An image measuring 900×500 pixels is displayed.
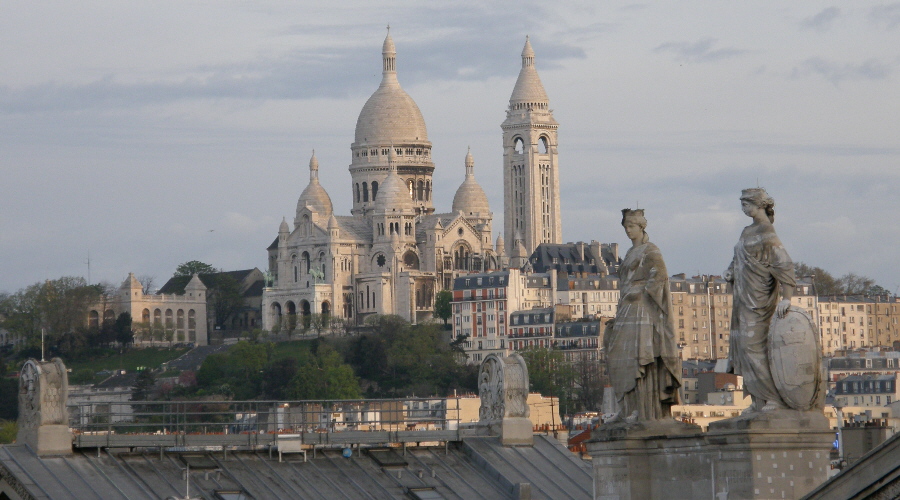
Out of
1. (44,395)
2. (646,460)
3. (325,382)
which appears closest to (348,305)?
(325,382)

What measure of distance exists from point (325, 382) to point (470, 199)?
4798 centimetres

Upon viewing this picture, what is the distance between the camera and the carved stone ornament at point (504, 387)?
2422 cm

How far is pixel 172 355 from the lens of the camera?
18488 centimetres

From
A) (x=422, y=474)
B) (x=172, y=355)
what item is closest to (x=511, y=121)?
(x=172, y=355)

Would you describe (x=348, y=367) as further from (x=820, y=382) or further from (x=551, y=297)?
(x=820, y=382)

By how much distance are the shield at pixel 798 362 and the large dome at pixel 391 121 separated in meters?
183

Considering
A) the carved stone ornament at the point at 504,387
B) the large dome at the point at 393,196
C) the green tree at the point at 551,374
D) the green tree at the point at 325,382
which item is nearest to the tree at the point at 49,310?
the large dome at the point at 393,196

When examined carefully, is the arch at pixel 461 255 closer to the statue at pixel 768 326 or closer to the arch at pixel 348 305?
the arch at pixel 348 305

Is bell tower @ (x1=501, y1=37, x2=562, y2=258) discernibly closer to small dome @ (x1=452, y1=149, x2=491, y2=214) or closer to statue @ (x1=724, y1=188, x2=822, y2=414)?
small dome @ (x1=452, y1=149, x2=491, y2=214)

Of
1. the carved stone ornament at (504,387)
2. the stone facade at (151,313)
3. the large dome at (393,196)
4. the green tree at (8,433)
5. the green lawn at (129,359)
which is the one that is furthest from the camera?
the stone facade at (151,313)

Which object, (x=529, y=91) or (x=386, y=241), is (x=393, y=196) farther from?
(x=529, y=91)

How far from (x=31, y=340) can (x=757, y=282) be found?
587ft

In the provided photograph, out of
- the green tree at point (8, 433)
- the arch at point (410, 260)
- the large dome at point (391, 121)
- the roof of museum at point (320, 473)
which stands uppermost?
the large dome at point (391, 121)

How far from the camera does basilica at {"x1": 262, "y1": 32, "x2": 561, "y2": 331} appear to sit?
187000 millimetres
